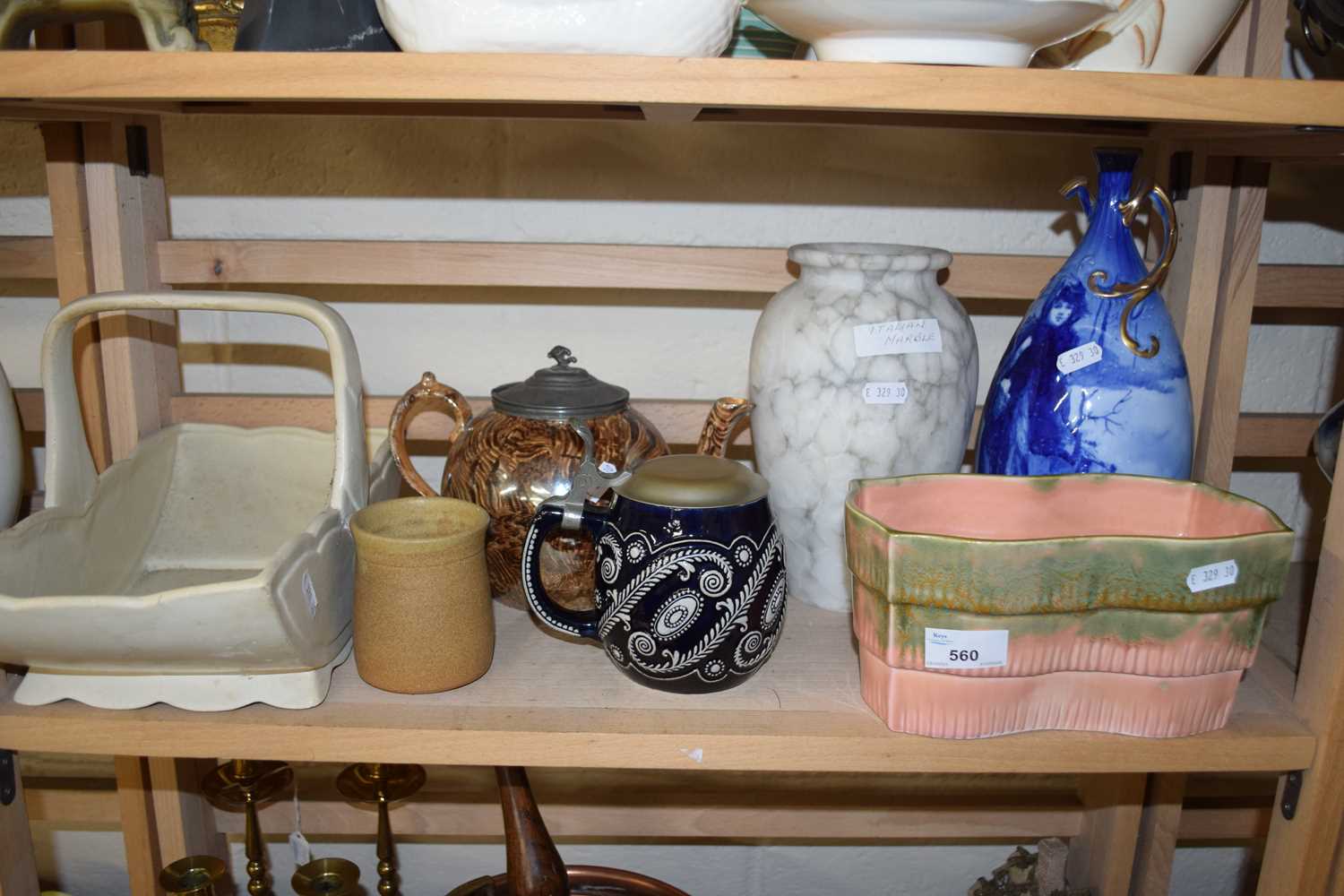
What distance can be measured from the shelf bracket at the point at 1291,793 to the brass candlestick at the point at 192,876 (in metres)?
0.86

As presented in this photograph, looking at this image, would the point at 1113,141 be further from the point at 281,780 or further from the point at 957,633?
the point at 281,780

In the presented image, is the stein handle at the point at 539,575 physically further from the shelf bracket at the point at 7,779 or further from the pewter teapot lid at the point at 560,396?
the shelf bracket at the point at 7,779

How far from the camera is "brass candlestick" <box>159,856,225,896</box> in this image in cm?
84

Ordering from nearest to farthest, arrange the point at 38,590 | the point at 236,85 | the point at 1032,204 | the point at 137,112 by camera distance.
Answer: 1. the point at 236,85
2. the point at 38,590
3. the point at 137,112
4. the point at 1032,204

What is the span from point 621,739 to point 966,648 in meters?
0.22

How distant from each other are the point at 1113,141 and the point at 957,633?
53 cm

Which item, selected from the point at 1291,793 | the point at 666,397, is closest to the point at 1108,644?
the point at 1291,793

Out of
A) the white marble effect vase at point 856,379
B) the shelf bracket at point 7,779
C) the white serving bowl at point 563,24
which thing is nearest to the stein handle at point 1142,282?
the white marble effect vase at point 856,379

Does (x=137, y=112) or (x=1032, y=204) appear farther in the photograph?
(x=1032, y=204)

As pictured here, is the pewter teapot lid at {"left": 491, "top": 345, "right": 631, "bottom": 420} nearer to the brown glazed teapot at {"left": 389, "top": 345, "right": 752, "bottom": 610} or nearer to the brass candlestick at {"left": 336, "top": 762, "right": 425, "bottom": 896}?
the brown glazed teapot at {"left": 389, "top": 345, "right": 752, "bottom": 610}

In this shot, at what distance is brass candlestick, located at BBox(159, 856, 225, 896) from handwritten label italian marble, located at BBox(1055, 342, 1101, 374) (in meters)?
0.82

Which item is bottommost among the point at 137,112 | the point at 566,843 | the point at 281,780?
the point at 566,843

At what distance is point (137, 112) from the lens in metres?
0.81

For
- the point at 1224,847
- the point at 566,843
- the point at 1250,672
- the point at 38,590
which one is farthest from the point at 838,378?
the point at 1224,847
